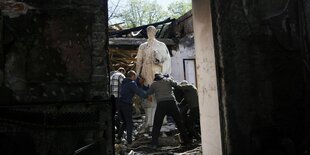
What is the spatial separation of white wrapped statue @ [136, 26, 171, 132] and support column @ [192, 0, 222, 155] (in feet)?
12.6

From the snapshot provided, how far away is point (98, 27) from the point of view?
4.24 meters

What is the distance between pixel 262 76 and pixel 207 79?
31.2 inches

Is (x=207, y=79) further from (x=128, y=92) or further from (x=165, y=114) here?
(x=128, y=92)

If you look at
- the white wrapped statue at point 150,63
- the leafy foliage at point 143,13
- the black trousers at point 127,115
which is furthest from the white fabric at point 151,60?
the leafy foliage at point 143,13

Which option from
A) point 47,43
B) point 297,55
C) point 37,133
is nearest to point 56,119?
point 37,133

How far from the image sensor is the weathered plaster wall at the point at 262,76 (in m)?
4.69

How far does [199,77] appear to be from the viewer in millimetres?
5352

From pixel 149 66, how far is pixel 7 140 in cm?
568

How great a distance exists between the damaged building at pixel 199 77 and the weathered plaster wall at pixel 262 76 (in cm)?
1

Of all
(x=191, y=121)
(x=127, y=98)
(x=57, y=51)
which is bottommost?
(x=191, y=121)

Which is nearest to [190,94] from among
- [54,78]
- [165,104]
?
[165,104]

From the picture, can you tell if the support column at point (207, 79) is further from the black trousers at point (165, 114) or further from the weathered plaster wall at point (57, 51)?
the black trousers at point (165, 114)

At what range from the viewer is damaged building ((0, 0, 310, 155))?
4.00m

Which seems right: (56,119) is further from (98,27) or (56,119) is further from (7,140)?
(98,27)
